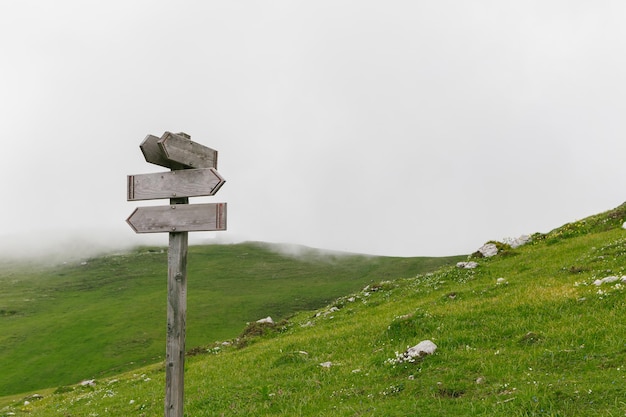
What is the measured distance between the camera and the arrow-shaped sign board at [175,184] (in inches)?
378

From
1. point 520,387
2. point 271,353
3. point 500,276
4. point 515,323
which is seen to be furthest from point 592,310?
point 271,353

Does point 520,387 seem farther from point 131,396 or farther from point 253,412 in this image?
point 131,396

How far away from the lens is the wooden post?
945cm

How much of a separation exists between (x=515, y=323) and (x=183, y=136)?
504 inches

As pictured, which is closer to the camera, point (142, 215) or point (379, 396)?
point (142, 215)

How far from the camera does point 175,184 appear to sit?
32.7ft

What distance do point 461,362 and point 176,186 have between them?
9607 millimetres

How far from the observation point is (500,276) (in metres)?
26.1

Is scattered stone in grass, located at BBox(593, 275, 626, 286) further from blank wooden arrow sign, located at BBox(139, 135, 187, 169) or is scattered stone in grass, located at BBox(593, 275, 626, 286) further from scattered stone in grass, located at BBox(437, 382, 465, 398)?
blank wooden arrow sign, located at BBox(139, 135, 187, 169)

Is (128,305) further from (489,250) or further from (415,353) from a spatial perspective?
(415,353)

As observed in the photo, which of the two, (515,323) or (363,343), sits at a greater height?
(515,323)

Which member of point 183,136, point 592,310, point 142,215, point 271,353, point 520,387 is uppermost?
point 183,136

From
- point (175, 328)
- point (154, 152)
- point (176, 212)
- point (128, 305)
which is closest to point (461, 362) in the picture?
point (175, 328)

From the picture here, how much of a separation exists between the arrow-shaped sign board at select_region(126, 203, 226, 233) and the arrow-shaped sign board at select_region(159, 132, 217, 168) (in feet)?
3.45
